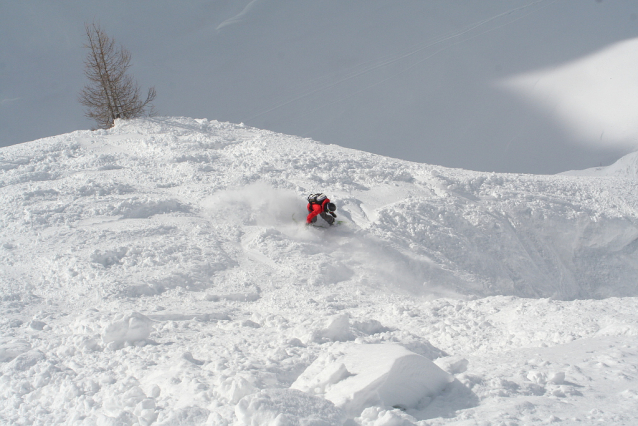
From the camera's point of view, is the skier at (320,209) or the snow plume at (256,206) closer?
the skier at (320,209)

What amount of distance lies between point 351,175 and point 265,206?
102 inches

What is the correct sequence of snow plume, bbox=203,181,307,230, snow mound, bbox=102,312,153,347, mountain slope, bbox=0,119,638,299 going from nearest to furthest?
snow mound, bbox=102,312,153,347 → mountain slope, bbox=0,119,638,299 → snow plume, bbox=203,181,307,230

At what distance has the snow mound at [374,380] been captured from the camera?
2.92 metres

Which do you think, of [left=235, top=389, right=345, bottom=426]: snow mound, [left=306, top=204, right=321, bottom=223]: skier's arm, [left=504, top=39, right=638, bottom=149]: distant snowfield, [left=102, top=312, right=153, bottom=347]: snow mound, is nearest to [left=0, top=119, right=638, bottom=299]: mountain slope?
[left=306, top=204, right=321, bottom=223]: skier's arm

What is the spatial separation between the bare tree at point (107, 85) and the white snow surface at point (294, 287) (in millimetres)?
5424

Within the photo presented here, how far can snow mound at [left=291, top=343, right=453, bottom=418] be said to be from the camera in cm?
292

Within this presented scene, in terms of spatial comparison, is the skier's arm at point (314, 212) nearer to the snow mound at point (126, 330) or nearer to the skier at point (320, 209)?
the skier at point (320, 209)

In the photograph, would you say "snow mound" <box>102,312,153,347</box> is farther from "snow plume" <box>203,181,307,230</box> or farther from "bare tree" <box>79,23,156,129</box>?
"bare tree" <box>79,23,156,129</box>

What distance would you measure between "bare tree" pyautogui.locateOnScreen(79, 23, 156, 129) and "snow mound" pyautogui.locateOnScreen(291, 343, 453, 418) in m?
16.5

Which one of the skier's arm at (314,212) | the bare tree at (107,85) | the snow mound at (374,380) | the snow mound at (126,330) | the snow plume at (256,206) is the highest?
the bare tree at (107,85)

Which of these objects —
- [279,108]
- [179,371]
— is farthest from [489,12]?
[179,371]

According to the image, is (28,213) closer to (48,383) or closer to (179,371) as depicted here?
(48,383)

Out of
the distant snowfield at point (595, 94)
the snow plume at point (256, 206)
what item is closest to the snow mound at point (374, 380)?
the snow plume at point (256, 206)

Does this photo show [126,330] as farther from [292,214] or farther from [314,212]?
[292,214]
